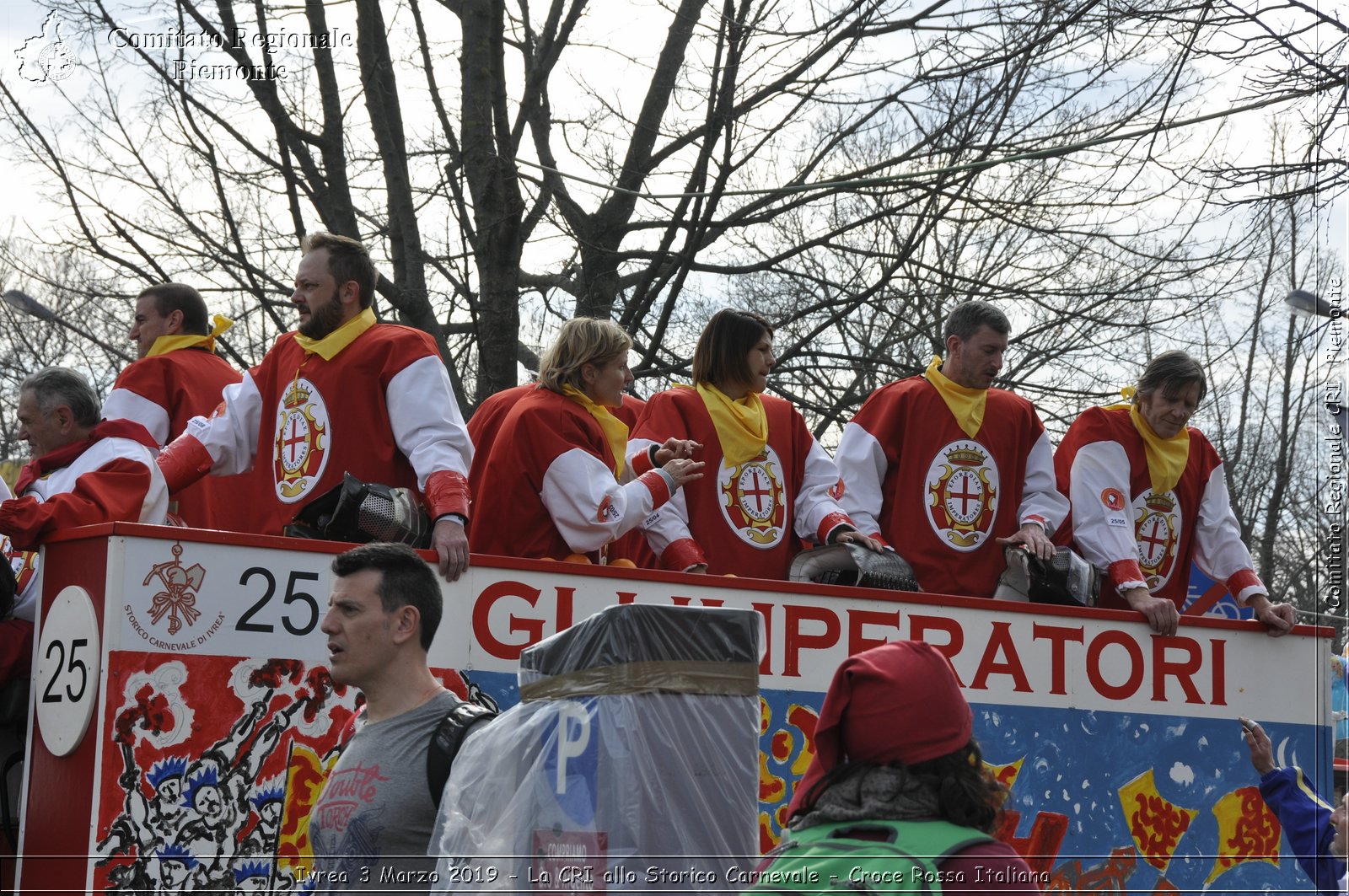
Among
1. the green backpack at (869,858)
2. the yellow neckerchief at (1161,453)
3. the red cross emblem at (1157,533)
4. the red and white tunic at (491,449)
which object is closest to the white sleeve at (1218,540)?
the red cross emblem at (1157,533)

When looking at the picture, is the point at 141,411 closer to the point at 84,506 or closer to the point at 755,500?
the point at 84,506

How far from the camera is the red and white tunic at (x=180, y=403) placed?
657 cm

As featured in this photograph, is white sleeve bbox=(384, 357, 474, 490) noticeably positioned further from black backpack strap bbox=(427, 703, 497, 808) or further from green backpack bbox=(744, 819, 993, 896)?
green backpack bbox=(744, 819, 993, 896)

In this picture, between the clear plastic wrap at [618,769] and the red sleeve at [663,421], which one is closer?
the clear plastic wrap at [618,769]

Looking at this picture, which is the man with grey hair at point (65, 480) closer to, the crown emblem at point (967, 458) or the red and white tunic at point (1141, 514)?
the crown emblem at point (967, 458)

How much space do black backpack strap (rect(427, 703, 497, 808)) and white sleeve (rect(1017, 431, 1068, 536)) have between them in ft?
11.8

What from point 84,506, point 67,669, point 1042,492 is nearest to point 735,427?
point 1042,492

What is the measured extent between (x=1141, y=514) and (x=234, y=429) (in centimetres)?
373

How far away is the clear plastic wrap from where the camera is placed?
312 centimetres

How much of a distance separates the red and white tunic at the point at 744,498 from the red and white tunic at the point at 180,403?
1.73 metres

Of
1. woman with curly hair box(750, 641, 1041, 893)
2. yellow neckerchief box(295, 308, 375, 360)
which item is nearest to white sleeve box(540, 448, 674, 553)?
yellow neckerchief box(295, 308, 375, 360)

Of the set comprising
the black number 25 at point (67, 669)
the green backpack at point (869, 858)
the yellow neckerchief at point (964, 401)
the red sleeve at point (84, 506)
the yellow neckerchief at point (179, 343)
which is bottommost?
the green backpack at point (869, 858)

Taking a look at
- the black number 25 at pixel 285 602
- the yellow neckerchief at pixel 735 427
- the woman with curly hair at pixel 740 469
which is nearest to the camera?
the black number 25 at pixel 285 602

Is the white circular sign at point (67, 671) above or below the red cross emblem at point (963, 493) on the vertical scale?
below
